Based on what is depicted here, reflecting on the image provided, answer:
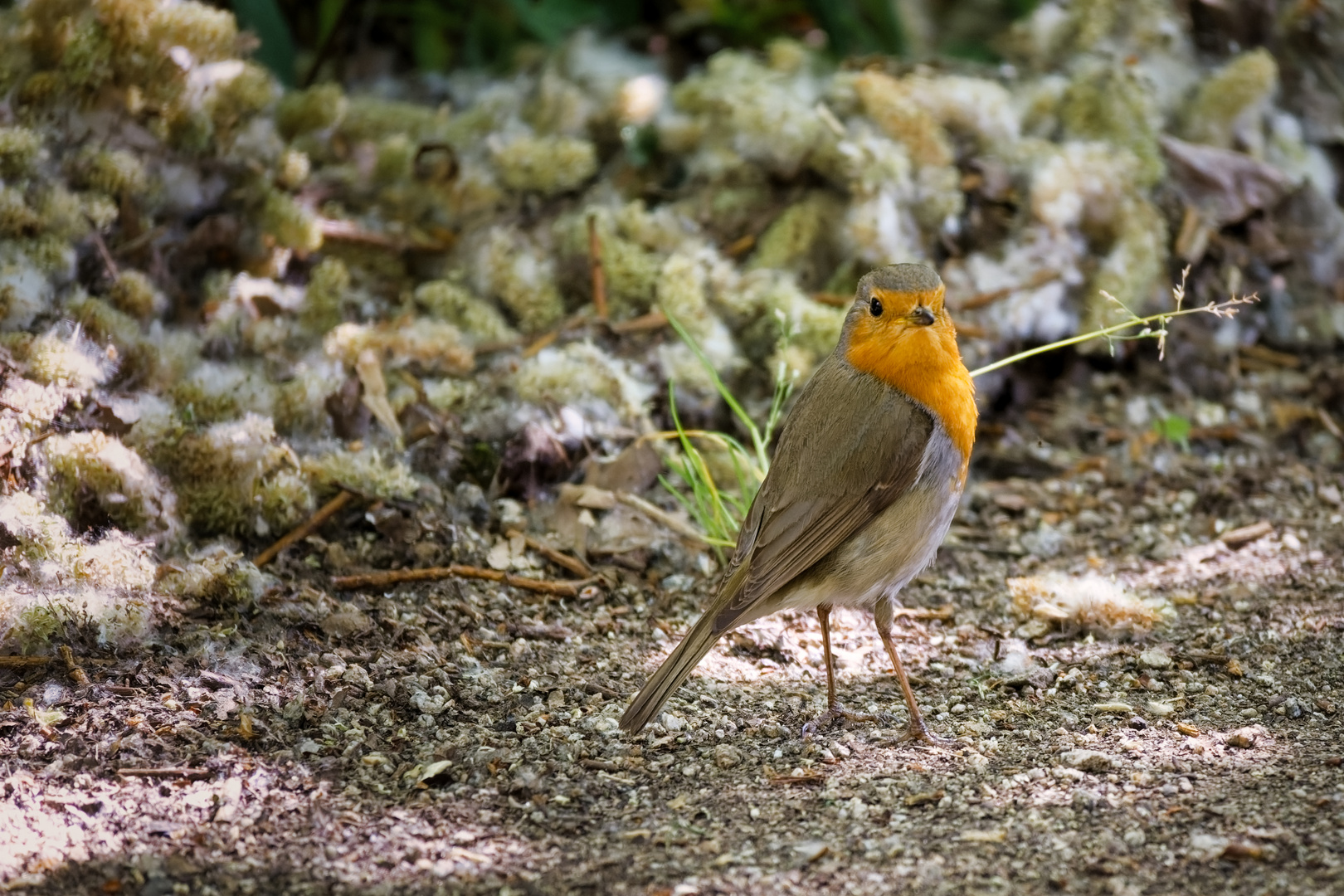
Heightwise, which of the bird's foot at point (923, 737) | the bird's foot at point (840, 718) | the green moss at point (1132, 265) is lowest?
the bird's foot at point (840, 718)

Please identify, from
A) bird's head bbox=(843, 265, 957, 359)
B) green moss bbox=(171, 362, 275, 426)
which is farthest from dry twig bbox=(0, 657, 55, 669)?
bird's head bbox=(843, 265, 957, 359)

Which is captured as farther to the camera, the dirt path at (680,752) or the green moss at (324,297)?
the green moss at (324,297)

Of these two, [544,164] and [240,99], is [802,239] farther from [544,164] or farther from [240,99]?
[240,99]

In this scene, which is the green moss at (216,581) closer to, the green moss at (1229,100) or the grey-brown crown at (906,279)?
the grey-brown crown at (906,279)


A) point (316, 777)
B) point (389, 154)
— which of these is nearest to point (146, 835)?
point (316, 777)

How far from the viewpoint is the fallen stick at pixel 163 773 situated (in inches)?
109

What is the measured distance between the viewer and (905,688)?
3221 mm

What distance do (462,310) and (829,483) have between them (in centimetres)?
185

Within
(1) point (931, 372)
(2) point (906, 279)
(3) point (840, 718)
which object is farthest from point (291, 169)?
(3) point (840, 718)

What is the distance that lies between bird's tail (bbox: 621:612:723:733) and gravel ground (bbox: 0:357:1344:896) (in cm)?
9

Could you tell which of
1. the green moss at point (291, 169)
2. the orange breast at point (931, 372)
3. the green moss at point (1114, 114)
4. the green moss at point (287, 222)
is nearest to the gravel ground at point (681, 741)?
the orange breast at point (931, 372)

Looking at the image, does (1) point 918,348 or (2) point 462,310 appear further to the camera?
(2) point 462,310

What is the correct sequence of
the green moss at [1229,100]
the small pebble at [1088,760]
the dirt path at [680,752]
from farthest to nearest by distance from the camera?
the green moss at [1229,100] → the small pebble at [1088,760] → the dirt path at [680,752]

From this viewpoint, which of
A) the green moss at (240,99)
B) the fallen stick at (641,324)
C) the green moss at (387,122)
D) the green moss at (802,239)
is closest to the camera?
the green moss at (240,99)
